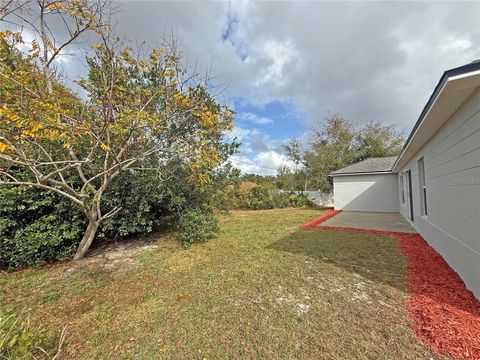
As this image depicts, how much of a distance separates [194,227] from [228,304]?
340 centimetres

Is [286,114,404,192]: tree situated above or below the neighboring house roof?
above

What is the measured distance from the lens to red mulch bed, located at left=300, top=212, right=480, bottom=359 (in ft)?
6.35

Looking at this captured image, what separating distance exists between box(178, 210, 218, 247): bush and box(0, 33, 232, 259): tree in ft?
4.27

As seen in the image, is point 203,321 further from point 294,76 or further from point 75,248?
point 294,76

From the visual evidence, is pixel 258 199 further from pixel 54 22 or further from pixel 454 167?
pixel 54 22

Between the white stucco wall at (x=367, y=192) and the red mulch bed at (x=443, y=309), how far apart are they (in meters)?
9.13

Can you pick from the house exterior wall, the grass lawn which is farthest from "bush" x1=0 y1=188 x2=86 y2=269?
the house exterior wall

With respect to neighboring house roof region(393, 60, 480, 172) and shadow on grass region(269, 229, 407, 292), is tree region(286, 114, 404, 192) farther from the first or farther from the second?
neighboring house roof region(393, 60, 480, 172)

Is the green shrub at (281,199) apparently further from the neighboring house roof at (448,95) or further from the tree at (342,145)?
the neighboring house roof at (448,95)

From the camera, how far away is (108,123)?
12.5 ft

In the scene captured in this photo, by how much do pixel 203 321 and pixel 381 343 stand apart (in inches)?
72.9

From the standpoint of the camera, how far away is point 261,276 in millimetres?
3578

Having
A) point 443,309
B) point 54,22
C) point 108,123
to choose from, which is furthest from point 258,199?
point 54,22

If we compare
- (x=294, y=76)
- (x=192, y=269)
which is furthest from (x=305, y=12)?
(x=192, y=269)
